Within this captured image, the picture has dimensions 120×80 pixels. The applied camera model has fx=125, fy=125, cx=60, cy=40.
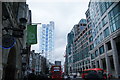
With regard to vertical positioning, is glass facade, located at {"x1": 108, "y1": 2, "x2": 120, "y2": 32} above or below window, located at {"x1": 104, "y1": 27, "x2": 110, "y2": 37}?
above

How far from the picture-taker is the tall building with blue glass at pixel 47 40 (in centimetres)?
12428

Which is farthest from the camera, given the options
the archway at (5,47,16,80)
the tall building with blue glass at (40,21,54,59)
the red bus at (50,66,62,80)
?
the tall building with blue glass at (40,21,54,59)

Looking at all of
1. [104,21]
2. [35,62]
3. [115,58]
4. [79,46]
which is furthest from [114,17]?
[35,62]

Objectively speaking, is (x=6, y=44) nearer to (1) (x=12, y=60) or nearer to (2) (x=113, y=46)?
(1) (x=12, y=60)

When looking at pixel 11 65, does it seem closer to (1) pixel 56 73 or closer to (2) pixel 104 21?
(1) pixel 56 73

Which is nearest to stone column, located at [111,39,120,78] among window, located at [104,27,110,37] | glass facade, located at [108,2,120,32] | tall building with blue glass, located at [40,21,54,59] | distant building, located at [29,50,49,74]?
glass facade, located at [108,2,120,32]

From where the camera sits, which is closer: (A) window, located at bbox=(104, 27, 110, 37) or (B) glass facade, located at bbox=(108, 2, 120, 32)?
(B) glass facade, located at bbox=(108, 2, 120, 32)

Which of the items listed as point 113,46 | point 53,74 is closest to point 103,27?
point 113,46

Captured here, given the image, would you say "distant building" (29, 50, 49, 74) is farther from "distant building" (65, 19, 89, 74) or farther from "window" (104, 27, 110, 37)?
"window" (104, 27, 110, 37)

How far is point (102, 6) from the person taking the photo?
43.8 metres

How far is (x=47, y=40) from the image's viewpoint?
422 feet

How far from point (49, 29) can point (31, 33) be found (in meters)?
123

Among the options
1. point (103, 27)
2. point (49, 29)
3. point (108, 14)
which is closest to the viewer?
point (108, 14)

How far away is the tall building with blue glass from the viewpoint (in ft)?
408
